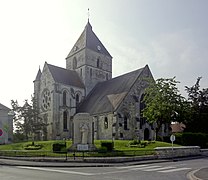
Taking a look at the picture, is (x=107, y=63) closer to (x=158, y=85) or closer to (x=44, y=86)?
(x=44, y=86)

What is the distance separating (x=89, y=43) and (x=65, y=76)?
8.55 m

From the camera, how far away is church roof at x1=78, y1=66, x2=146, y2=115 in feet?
142

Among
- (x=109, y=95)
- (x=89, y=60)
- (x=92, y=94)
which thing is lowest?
(x=109, y=95)

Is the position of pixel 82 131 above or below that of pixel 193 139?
above

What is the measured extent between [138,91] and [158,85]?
6160 mm

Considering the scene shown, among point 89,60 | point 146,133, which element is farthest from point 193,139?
point 89,60

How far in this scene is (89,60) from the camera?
55.5 meters

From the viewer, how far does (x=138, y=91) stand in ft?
145

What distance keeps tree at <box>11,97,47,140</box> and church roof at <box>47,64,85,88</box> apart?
19.5 feet

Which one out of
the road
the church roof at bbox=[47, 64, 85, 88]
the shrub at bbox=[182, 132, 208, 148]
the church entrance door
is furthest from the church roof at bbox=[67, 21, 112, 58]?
the road

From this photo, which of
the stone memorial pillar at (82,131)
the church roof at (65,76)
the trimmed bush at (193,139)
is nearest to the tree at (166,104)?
the trimmed bush at (193,139)

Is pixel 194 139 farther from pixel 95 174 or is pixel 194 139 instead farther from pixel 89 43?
pixel 89 43

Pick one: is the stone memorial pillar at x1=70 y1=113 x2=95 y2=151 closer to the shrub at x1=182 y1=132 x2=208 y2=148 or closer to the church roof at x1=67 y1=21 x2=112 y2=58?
the shrub at x1=182 y1=132 x2=208 y2=148

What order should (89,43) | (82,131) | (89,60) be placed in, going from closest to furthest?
(82,131) < (89,60) < (89,43)
